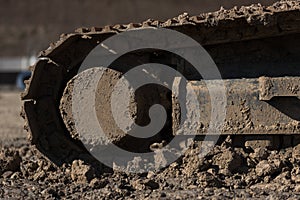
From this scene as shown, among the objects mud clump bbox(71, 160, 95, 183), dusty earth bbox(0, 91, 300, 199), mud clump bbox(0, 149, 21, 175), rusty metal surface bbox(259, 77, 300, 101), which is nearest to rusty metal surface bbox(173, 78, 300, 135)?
rusty metal surface bbox(259, 77, 300, 101)

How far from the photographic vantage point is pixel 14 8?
61.3 m

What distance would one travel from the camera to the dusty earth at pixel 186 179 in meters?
5.73

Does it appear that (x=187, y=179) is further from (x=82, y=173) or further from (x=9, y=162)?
(x=9, y=162)

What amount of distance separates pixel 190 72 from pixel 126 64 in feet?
1.81

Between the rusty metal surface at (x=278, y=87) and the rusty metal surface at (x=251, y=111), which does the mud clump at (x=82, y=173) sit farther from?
the rusty metal surface at (x=278, y=87)

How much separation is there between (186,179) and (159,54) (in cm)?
113

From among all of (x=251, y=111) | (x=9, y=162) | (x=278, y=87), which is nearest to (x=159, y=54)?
(x=251, y=111)

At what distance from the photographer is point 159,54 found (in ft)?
21.4

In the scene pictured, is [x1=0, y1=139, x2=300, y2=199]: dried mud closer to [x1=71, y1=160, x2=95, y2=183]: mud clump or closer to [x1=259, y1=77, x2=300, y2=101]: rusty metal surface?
[x1=71, y1=160, x2=95, y2=183]: mud clump

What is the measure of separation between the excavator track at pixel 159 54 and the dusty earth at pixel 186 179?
20 centimetres

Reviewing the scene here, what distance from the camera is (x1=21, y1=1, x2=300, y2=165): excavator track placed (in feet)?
19.9

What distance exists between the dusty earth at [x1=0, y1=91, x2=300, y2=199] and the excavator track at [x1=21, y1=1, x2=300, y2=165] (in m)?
0.20

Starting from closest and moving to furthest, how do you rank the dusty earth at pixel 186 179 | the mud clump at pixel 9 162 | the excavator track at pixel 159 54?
the dusty earth at pixel 186 179
the excavator track at pixel 159 54
the mud clump at pixel 9 162

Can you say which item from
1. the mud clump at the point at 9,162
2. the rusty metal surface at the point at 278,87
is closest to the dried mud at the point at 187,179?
the mud clump at the point at 9,162
